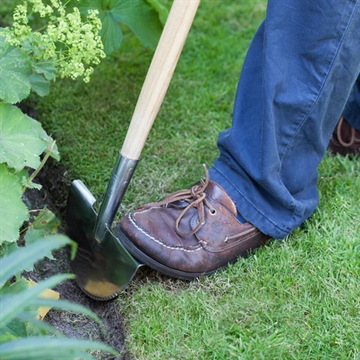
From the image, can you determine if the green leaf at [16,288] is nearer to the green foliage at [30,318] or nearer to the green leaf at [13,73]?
the green foliage at [30,318]

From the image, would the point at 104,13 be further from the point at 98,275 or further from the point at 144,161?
the point at 98,275

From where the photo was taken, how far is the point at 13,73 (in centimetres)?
140

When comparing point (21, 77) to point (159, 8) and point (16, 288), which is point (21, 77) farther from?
point (159, 8)

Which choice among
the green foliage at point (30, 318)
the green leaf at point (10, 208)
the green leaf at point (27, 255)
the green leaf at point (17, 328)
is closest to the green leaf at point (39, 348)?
the green foliage at point (30, 318)

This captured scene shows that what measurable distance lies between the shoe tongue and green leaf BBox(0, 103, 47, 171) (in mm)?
536

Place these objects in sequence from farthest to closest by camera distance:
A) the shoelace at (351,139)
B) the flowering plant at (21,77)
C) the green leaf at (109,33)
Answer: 1. the shoelace at (351,139)
2. the green leaf at (109,33)
3. the flowering plant at (21,77)

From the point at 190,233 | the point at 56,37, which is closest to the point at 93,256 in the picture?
the point at 190,233

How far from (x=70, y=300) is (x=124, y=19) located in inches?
40.9

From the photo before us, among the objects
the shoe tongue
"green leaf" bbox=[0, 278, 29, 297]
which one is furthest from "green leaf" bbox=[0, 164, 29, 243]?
the shoe tongue

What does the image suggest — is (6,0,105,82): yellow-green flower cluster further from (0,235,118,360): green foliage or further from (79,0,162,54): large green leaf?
(0,235,118,360): green foliage

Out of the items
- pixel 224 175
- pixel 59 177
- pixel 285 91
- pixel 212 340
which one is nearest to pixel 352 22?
pixel 285 91

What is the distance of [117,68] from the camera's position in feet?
8.46

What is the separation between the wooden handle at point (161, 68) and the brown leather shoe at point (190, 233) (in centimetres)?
20

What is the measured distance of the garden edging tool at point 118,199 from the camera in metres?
1.44
